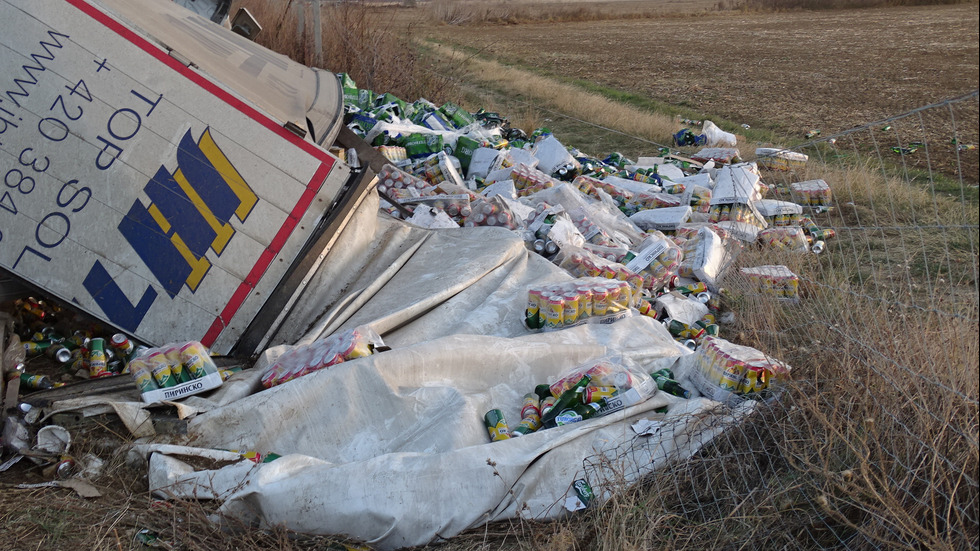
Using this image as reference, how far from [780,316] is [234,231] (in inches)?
118

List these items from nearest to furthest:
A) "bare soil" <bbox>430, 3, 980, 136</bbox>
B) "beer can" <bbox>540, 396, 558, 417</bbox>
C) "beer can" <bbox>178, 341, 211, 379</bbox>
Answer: "beer can" <bbox>540, 396, 558, 417</bbox>
"beer can" <bbox>178, 341, 211, 379</bbox>
"bare soil" <bbox>430, 3, 980, 136</bbox>

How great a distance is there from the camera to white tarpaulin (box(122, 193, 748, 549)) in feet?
8.25

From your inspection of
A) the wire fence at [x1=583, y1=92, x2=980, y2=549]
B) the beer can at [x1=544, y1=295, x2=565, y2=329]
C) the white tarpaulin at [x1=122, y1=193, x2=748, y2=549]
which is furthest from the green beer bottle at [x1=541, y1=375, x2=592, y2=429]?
the beer can at [x1=544, y1=295, x2=565, y2=329]

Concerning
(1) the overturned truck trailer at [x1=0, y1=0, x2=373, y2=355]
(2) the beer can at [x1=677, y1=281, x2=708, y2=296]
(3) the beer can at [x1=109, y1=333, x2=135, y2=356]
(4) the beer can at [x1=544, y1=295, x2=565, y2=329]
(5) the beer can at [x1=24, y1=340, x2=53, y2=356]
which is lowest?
(5) the beer can at [x1=24, y1=340, x2=53, y2=356]

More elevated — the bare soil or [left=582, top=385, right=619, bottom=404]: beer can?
the bare soil

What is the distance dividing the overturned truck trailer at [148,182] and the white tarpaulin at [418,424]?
32 cm

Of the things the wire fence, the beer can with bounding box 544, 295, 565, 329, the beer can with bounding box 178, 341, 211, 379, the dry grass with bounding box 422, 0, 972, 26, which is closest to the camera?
the wire fence

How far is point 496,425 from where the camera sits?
2.95 meters

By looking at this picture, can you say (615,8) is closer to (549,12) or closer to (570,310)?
(549,12)

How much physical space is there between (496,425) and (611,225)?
2945 mm

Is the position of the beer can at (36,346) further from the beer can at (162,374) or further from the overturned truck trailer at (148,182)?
the beer can at (162,374)

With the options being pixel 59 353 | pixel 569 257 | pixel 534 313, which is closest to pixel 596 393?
pixel 534 313

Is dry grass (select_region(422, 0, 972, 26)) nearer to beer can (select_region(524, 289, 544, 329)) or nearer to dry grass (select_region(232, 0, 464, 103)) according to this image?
dry grass (select_region(232, 0, 464, 103))

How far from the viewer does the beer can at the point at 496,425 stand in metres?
2.91
